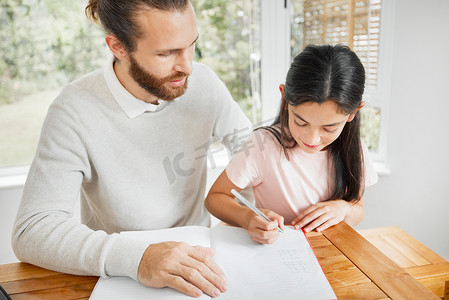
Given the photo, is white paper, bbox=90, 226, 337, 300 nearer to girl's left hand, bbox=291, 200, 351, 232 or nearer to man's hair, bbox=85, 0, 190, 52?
girl's left hand, bbox=291, 200, 351, 232

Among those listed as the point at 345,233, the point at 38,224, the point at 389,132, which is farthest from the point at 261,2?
the point at 38,224

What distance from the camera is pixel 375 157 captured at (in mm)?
2066

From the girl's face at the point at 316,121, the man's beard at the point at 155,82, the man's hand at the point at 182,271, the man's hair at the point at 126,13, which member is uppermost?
the man's hair at the point at 126,13

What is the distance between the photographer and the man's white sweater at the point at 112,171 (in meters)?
0.80

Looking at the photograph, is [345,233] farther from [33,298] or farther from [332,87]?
[33,298]

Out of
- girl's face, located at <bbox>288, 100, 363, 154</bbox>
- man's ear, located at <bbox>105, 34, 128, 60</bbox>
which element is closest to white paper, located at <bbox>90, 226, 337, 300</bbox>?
girl's face, located at <bbox>288, 100, 363, 154</bbox>

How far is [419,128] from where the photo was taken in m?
1.81

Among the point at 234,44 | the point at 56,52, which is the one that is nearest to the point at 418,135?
the point at 234,44

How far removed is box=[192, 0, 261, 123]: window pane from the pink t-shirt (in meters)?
1.17

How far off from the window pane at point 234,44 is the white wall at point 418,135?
2.55 feet

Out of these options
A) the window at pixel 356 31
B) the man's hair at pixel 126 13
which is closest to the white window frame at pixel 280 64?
the window at pixel 356 31

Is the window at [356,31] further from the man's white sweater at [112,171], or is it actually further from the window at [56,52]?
the man's white sweater at [112,171]

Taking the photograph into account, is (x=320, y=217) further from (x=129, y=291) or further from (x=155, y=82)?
(x=155, y=82)

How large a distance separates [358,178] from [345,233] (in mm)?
253
